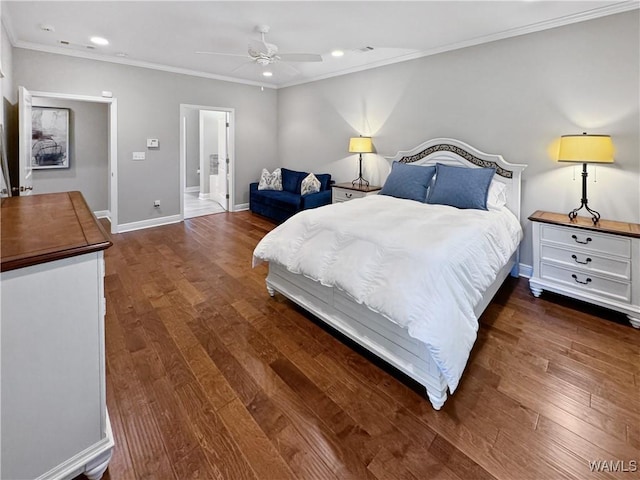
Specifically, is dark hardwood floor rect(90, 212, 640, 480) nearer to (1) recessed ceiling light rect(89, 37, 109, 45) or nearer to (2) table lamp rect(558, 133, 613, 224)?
(2) table lamp rect(558, 133, 613, 224)

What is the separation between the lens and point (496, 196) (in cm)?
353

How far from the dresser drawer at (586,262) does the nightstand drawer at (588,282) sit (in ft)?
0.15

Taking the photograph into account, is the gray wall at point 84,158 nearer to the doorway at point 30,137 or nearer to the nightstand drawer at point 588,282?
the doorway at point 30,137

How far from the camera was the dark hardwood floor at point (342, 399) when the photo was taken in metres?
1.50

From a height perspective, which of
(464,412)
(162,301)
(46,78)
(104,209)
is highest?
(46,78)

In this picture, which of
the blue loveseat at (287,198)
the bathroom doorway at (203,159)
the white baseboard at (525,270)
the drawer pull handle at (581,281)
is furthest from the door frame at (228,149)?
the drawer pull handle at (581,281)

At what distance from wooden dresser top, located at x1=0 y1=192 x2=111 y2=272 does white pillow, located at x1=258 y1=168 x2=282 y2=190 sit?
15.1 ft

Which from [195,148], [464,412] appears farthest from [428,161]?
[195,148]

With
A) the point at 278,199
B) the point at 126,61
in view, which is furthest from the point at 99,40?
the point at 278,199

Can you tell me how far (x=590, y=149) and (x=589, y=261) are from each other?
96 cm

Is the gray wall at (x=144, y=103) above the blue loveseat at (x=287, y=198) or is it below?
above

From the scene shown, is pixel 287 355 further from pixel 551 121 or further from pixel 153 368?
pixel 551 121

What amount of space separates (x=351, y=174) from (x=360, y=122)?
85cm

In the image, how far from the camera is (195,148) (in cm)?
855
